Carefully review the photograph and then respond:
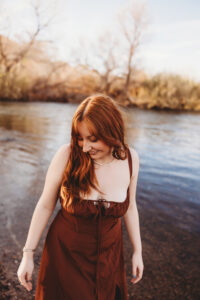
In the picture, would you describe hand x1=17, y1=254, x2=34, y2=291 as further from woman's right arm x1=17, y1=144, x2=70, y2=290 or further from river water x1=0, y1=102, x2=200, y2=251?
river water x1=0, y1=102, x2=200, y2=251

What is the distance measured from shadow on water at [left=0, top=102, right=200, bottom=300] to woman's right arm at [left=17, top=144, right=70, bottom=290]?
522mm

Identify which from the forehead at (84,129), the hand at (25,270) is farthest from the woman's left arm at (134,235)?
the hand at (25,270)

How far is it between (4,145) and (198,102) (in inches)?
908

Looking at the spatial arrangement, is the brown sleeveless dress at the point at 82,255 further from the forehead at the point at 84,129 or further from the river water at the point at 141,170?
the river water at the point at 141,170

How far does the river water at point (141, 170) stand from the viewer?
175 inches

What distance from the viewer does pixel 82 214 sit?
1.46 meters

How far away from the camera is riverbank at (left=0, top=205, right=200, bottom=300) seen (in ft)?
9.11

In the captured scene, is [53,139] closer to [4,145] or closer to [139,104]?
[4,145]

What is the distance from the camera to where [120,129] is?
1549mm

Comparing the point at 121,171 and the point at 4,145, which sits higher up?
the point at 121,171

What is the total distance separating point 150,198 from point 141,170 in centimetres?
190

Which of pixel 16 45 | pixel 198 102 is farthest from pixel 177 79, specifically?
pixel 16 45

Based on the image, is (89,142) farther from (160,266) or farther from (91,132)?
(160,266)

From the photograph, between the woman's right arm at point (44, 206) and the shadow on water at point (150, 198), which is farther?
the shadow on water at point (150, 198)
